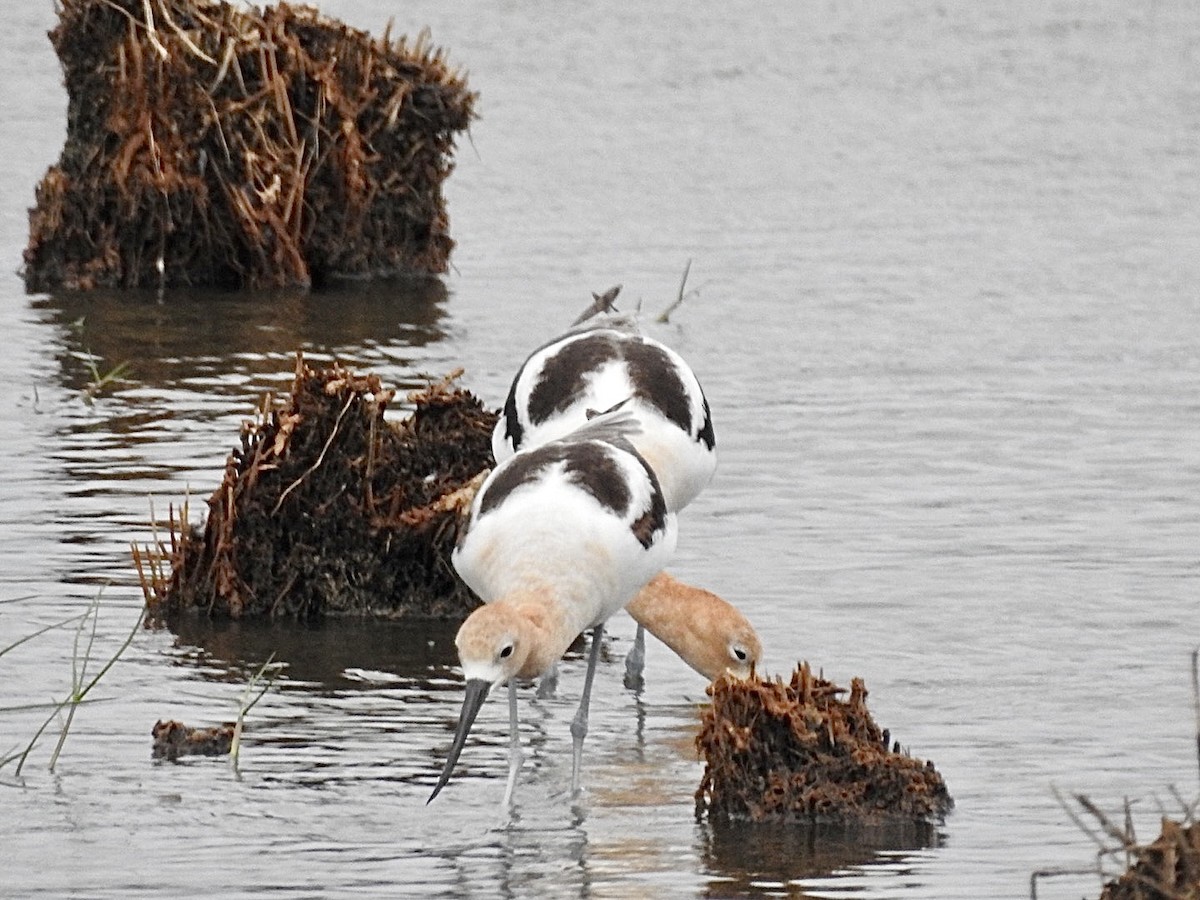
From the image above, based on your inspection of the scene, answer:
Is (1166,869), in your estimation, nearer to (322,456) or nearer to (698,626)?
(698,626)

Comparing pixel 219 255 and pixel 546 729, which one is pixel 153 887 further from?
pixel 219 255

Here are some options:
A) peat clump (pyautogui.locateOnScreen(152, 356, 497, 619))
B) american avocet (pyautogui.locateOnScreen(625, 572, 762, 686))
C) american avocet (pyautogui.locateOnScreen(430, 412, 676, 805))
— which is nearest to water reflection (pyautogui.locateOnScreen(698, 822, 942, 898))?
american avocet (pyautogui.locateOnScreen(430, 412, 676, 805))

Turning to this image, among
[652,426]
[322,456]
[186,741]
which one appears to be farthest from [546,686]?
[186,741]

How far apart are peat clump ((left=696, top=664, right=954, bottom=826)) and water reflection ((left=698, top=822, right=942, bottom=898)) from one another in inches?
1.8

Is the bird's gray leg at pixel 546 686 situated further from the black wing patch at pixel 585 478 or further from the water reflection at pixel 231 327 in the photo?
the water reflection at pixel 231 327

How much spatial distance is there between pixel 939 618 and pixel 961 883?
2.96 meters

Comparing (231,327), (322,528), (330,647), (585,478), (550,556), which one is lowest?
(330,647)

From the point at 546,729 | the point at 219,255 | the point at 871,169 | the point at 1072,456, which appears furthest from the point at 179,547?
the point at 871,169

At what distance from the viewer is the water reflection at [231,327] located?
574 inches

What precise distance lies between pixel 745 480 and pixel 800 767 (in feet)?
14.8

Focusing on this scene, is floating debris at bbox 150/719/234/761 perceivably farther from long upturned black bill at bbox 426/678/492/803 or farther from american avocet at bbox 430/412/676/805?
long upturned black bill at bbox 426/678/492/803

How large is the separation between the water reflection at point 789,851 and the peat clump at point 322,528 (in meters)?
2.64

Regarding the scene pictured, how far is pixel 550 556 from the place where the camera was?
8.29 metres

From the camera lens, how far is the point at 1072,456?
12.8 metres
